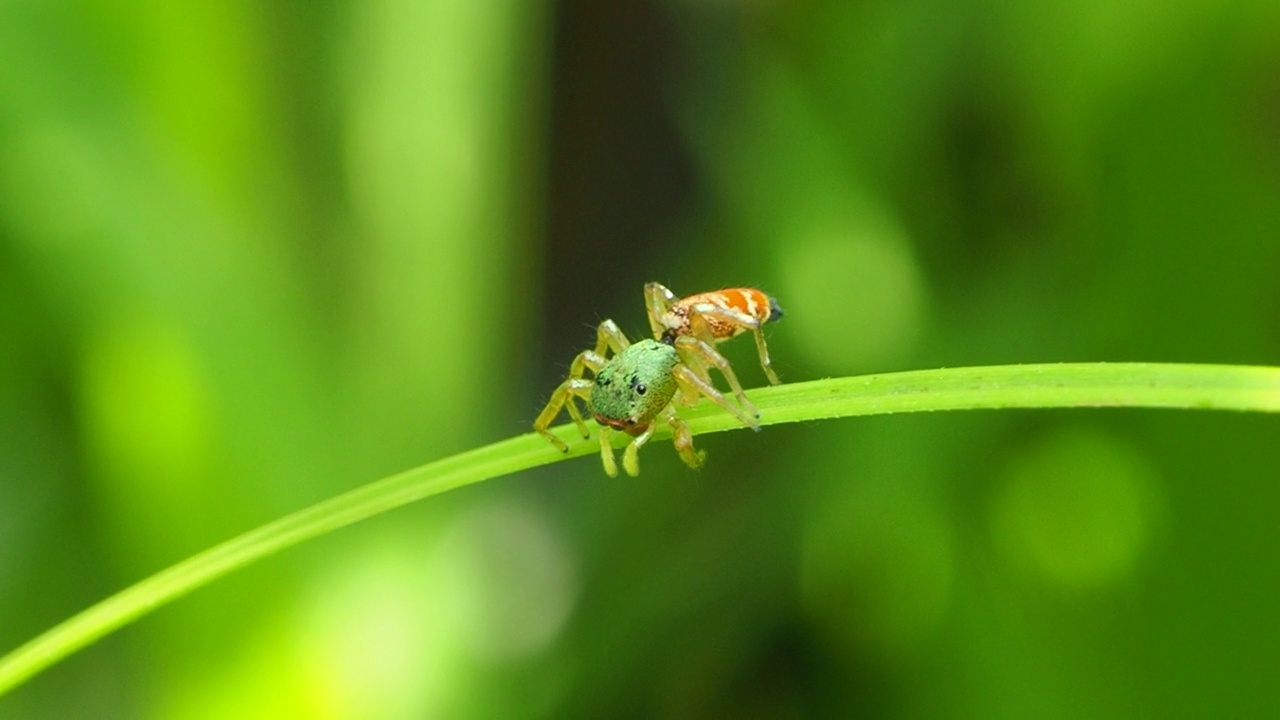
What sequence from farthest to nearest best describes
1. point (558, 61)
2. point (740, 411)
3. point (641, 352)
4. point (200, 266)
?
point (558, 61) < point (200, 266) < point (641, 352) < point (740, 411)

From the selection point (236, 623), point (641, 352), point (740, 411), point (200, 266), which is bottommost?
point (236, 623)

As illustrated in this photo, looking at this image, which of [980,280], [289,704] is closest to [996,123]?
[980,280]

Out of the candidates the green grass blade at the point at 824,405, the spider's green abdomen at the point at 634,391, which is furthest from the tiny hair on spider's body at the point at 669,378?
the green grass blade at the point at 824,405

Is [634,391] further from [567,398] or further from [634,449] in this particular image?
[567,398]

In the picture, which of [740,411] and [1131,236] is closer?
[740,411]

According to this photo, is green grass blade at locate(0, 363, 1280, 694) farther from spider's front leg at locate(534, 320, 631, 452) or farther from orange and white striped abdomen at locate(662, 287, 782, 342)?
orange and white striped abdomen at locate(662, 287, 782, 342)

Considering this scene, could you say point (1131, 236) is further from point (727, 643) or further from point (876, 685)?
point (727, 643)

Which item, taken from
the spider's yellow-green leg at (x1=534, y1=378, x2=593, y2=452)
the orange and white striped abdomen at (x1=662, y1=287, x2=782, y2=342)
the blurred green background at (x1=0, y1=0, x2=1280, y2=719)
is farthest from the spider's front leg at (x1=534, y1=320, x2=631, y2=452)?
the blurred green background at (x1=0, y1=0, x2=1280, y2=719)
